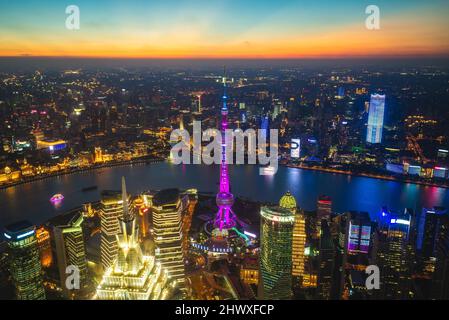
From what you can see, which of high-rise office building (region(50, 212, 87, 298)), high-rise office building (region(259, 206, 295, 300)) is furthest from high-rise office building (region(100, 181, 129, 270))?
high-rise office building (region(259, 206, 295, 300))

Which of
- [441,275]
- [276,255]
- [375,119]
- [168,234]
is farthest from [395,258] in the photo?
[375,119]

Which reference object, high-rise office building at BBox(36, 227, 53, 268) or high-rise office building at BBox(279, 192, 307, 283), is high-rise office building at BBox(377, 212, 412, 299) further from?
high-rise office building at BBox(36, 227, 53, 268)

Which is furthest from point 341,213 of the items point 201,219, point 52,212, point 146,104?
point 146,104

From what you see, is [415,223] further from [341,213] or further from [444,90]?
[444,90]

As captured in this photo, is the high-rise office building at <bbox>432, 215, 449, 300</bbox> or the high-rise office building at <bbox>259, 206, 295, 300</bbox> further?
the high-rise office building at <bbox>432, 215, 449, 300</bbox>

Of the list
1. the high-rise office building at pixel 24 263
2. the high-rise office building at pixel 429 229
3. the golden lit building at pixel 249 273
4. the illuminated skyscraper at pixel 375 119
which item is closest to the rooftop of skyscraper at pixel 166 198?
the golden lit building at pixel 249 273
